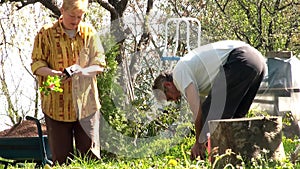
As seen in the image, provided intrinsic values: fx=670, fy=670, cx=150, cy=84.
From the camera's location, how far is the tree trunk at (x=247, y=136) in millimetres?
3762

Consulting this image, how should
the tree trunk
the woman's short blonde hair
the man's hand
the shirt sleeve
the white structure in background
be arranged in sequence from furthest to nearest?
the white structure in background
the shirt sleeve
the woman's short blonde hair
the man's hand
the tree trunk

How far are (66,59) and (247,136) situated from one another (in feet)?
5.02

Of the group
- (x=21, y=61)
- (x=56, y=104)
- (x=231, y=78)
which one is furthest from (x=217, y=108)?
(x=21, y=61)

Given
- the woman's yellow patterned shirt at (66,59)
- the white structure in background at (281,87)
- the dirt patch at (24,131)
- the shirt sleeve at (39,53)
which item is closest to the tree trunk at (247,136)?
the woman's yellow patterned shirt at (66,59)

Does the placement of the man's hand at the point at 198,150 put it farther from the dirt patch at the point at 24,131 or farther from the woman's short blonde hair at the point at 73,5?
the dirt patch at the point at 24,131

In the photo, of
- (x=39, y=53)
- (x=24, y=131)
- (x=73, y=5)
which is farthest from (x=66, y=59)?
(x=24, y=131)

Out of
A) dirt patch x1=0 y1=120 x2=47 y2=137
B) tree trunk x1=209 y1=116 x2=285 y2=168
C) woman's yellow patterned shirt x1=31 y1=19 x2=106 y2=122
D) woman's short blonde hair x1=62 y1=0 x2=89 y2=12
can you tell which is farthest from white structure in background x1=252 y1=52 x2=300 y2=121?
tree trunk x1=209 y1=116 x2=285 y2=168

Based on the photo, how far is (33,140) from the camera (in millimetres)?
5539

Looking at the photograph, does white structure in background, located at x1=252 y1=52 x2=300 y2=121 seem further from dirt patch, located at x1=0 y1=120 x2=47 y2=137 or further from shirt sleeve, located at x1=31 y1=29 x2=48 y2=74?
shirt sleeve, located at x1=31 y1=29 x2=48 y2=74

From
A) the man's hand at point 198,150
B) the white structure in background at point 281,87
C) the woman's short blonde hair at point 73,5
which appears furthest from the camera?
the white structure in background at point 281,87

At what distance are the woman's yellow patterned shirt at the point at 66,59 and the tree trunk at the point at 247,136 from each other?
122 centimetres

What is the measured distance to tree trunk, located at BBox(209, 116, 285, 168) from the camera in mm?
3762

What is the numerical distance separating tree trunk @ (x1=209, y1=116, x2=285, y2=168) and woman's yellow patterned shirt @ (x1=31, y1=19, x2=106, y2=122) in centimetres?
122

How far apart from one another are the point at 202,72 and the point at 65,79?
0.95 metres
